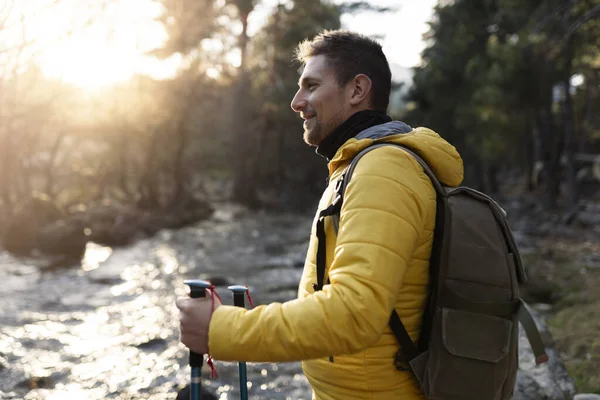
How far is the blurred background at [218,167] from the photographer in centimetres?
727

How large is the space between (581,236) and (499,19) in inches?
497

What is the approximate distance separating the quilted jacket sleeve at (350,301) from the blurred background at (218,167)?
121cm

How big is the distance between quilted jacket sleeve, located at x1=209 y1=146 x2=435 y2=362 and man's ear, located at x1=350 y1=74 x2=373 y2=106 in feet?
1.41

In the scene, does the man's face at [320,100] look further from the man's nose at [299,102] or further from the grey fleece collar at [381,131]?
the grey fleece collar at [381,131]

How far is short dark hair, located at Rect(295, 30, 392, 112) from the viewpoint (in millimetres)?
1970

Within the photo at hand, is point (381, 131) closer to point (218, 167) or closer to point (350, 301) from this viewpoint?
point (350, 301)

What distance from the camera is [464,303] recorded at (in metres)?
1.84

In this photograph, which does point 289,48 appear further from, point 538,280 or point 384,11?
point 538,280

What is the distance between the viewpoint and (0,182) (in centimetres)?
2112

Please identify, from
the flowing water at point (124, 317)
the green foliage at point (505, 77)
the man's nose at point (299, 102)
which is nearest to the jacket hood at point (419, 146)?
the man's nose at point (299, 102)

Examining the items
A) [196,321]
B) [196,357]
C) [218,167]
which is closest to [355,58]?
[196,321]

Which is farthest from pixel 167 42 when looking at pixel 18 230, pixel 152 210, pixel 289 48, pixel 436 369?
pixel 436 369

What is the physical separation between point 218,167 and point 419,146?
4136 centimetres

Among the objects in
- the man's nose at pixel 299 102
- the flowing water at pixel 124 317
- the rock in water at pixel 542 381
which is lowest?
the flowing water at pixel 124 317
